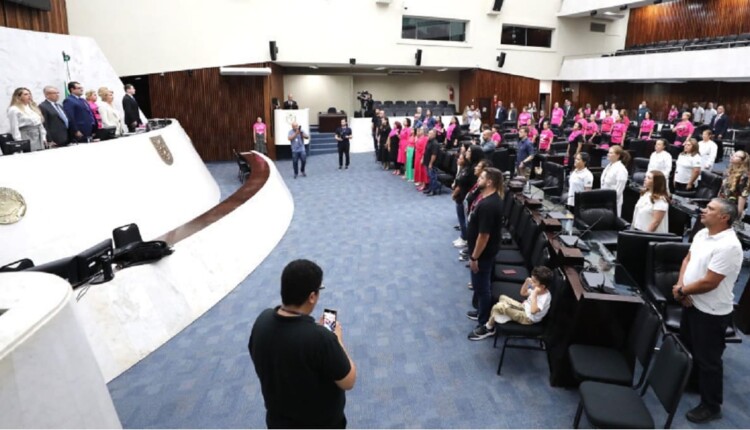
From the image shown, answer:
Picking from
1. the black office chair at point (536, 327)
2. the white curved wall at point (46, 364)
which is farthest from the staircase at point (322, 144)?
the white curved wall at point (46, 364)

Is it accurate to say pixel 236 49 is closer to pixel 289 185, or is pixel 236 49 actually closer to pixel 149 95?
pixel 149 95

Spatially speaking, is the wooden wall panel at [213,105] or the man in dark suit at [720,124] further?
the wooden wall panel at [213,105]

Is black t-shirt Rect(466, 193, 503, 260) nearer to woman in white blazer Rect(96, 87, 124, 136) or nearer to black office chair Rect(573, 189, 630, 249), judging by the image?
black office chair Rect(573, 189, 630, 249)

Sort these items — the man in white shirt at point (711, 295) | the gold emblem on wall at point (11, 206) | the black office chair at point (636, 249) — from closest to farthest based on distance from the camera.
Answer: the man in white shirt at point (711, 295), the black office chair at point (636, 249), the gold emblem on wall at point (11, 206)

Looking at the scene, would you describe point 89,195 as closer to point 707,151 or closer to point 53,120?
point 53,120

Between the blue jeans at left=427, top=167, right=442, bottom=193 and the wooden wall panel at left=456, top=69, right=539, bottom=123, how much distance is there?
1094 cm

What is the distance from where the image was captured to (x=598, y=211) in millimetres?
6066

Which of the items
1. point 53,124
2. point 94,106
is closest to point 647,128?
point 94,106

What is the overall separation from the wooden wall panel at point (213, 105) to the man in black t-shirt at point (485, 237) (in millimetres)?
12671

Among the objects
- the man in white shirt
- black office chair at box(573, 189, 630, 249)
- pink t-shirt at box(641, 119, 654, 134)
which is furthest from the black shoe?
pink t-shirt at box(641, 119, 654, 134)

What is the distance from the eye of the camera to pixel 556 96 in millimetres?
22297

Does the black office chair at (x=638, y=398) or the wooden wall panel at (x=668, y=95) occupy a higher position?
the wooden wall panel at (x=668, y=95)

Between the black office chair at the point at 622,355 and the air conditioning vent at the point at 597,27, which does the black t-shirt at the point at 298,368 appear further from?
the air conditioning vent at the point at 597,27

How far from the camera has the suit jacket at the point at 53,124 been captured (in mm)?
6359
